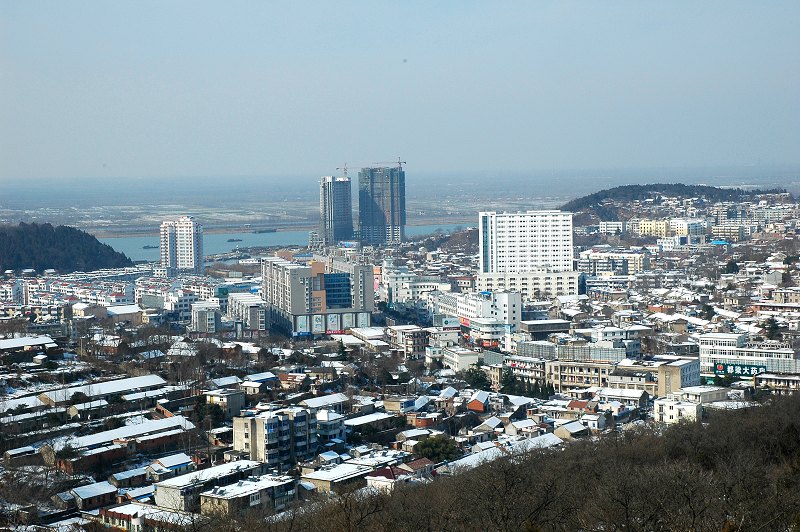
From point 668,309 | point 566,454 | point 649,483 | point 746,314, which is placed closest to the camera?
point 649,483

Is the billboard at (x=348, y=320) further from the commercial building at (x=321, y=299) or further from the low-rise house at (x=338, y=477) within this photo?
the low-rise house at (x=338, y=477)

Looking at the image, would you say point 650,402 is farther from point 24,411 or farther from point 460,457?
point 24,411

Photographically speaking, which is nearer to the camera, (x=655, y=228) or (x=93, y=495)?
(x=93, y=495)

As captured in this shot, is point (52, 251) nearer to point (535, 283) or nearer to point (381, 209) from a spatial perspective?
point (381, 209)

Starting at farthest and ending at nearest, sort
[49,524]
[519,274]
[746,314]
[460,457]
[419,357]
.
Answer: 1. [519,274]
2. [746,314]
3. [419,357]
4. [460,457]
5. [49,524]

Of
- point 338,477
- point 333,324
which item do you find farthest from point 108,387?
point 333,324

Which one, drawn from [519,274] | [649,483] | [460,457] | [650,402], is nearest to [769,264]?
[519,274]

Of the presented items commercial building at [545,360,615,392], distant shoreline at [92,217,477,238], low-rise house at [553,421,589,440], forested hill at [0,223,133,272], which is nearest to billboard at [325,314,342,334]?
commercial building at [545,360,615,392]

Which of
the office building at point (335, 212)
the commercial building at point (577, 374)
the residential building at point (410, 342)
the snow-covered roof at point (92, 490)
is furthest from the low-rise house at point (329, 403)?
the office building at point (335, 212)
